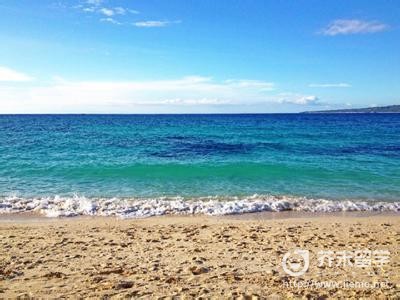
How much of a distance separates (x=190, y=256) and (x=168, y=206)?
5.06 meters

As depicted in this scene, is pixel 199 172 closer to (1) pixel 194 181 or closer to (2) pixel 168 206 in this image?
(1) pixel 194 181

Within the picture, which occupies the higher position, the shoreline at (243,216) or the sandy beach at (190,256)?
the sandy beach at (190,256)

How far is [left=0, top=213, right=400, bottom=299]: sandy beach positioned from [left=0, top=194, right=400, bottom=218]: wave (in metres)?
0.71

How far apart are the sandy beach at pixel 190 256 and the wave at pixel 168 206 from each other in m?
0.71

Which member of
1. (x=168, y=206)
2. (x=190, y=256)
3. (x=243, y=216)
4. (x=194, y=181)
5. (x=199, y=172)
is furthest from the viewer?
(x=199, y=172)

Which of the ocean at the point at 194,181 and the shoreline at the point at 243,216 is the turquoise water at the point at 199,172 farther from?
the shoreline at the point at 243,216

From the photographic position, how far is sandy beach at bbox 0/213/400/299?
6.34 m

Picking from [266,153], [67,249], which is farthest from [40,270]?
[266,153]

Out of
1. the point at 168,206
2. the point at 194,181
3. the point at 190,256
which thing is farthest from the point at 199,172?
the point at 190,256

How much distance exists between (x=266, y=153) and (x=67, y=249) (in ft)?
69.3

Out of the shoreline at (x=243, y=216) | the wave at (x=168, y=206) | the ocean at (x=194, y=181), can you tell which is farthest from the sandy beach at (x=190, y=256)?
the ocean at (x=194, y=181)

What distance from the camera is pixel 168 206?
13062mm

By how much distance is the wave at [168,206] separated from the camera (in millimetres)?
12508

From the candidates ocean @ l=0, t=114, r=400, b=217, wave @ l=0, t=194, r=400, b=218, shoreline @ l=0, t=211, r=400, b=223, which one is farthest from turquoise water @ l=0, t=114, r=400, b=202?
shoreline @ l=0, t=211, r=400, b=223
